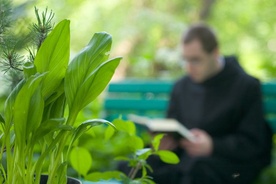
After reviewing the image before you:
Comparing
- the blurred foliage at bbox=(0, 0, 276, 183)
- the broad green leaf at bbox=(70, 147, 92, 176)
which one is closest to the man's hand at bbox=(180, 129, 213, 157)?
the broad green leaf at bbox=(70, 147, 92, 176)

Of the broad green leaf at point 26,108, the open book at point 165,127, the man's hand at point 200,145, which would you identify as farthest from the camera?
the man's hand at point 200,145

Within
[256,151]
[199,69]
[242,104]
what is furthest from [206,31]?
[256,151]

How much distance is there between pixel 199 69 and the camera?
347 cm

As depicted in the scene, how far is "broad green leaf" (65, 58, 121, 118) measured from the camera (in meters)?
1.05

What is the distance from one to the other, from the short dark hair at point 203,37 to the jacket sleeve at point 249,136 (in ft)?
1.21

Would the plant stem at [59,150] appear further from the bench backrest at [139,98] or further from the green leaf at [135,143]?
the bench backrest at [139,98]

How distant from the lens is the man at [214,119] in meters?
3.06

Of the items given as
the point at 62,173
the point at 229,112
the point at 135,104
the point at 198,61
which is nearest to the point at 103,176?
the point at 62,173

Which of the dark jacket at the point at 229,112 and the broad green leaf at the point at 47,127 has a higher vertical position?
the broad green leaf at the point at 47,127

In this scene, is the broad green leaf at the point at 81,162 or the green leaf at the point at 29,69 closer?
the green leaf at the point at 29,69

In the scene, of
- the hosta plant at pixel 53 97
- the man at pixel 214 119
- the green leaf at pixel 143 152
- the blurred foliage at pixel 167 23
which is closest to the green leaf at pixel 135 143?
the green leaf at pixel 143 152

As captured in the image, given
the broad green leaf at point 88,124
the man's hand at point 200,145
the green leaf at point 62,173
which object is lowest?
the man's hand at point 200,145

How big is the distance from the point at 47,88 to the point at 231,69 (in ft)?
8.03

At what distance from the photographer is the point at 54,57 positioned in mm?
1084
